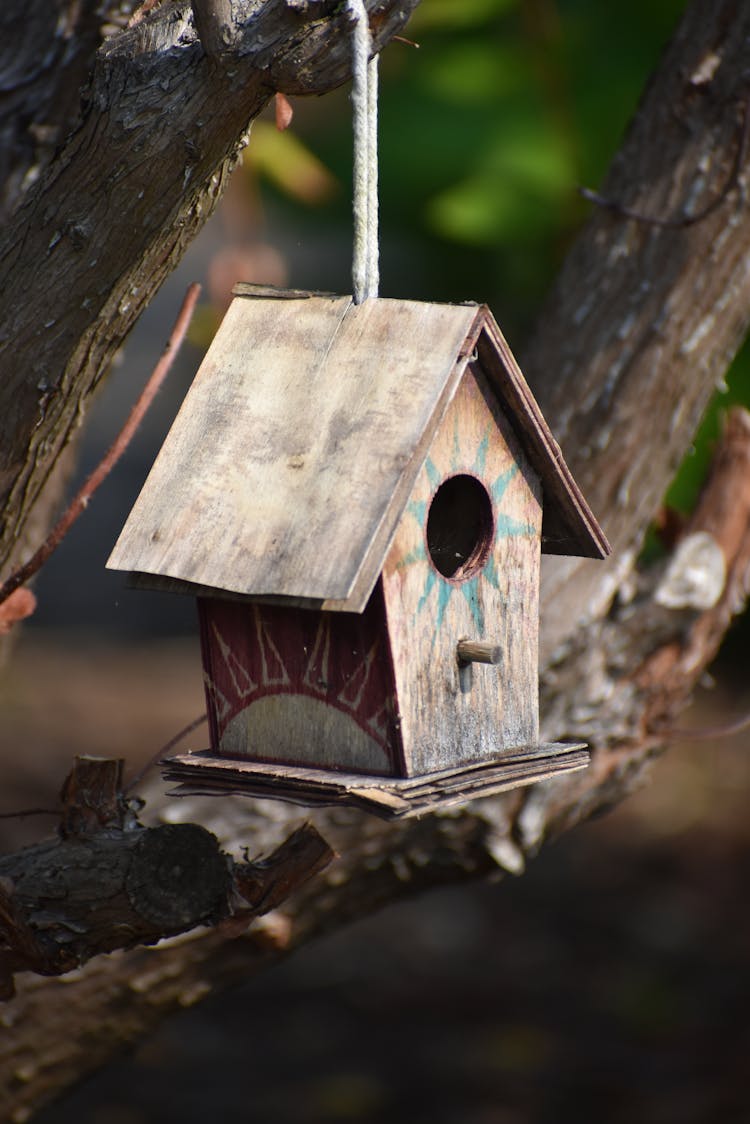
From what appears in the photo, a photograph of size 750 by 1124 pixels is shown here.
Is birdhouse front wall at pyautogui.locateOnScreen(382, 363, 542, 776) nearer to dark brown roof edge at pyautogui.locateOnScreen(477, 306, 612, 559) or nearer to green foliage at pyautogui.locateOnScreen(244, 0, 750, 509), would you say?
dark brown roof edge at pyautogui.locateOnScreen(477, 306, 612, 559)

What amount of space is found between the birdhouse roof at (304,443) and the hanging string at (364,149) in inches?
2.8

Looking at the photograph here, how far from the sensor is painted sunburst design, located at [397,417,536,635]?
1.65 meters

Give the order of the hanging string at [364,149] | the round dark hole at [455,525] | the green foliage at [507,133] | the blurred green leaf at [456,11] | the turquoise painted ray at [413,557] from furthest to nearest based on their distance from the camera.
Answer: the green foliage at [507,133]
the blurred green leaf at [456,11]
the round dark hole at [455,525]
the turquoise painted ray at [413,557]
the hanging string at [364,149]

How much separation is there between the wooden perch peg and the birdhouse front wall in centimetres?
1

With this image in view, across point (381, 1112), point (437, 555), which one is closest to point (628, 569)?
point (437, 555)

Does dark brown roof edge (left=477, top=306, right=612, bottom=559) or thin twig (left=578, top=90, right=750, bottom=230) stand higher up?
thin twig (left=578, top=90, right=750, bottom=230)

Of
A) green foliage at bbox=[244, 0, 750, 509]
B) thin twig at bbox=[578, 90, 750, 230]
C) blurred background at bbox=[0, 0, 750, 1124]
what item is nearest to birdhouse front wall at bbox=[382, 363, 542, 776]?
thin twig at bbox=[578, 90, 750, 230]

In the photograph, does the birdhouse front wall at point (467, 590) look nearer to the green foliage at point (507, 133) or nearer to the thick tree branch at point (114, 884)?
the thick tree branch at point (114, 884)

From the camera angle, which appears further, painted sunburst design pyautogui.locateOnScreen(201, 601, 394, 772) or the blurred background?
the blurred background

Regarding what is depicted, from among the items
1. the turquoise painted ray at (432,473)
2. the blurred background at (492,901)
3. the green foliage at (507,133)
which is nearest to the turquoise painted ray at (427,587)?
the turquoise painted ray at (432,473)

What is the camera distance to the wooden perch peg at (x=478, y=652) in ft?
5.50

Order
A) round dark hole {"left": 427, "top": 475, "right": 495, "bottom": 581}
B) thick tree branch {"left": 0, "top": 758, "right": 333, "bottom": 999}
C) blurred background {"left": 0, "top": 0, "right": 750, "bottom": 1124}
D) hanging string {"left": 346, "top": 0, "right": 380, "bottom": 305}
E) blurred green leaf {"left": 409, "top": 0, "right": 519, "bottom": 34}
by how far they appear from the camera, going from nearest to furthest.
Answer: hanging string {"left": 346, "top": 0, "right": 380, "bottom": 305} < thick tree branch {"left": 0, "top": 758, "right": 333, "bottom": 999} < round dark hole {"left": 427, "top": 475, "right": 495, "bottom": 581} < blurred green leaf {"left": 409, "top": 0, "right": 519, "bottom": 34} < blurred background {"left": 0, "top": 0, "right": 750, "bottom": 1124}

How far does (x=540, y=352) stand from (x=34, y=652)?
8.07 metres

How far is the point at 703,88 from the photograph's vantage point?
8.65 ft
